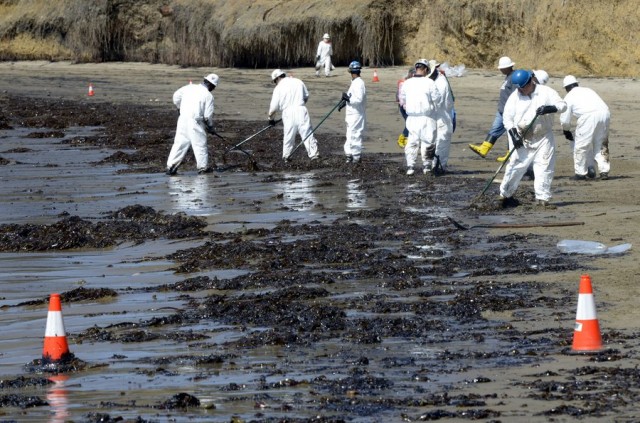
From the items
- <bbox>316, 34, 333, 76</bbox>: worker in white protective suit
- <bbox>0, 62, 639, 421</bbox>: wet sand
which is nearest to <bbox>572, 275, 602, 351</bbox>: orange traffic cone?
<bbox>0, 62, 639, 421</bbox>: wet sand

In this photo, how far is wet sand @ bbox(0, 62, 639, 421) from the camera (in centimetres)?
775

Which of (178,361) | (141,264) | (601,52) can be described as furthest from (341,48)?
(178,361)

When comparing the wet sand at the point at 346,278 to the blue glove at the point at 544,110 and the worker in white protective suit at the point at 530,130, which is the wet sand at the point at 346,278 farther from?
the blue glove at the point at 544,110

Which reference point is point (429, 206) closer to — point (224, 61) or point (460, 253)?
point (460, 253)

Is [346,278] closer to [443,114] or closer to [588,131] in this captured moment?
[588,131]

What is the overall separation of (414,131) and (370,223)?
12.4 feet

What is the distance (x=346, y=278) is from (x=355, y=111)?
8.84 meters

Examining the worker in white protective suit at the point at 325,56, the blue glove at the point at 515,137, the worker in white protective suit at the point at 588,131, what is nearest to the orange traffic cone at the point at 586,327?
the blue glove at the point at 515,137

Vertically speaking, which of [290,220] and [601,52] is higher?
[601,52]

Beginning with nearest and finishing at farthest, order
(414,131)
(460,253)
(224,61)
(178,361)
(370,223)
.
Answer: (178,361) < (460,253) < (370,223) < (414,131) < (224,61)

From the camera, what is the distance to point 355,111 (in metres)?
20.0

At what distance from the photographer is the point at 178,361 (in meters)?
8.69

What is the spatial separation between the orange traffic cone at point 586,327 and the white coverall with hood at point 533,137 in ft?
21.0

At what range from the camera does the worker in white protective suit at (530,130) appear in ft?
47.7
